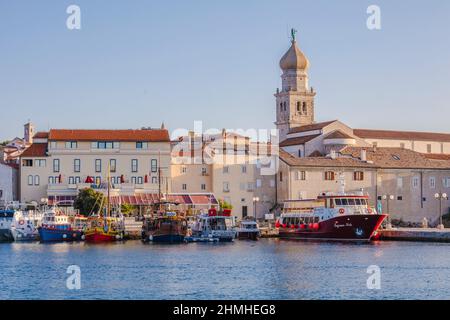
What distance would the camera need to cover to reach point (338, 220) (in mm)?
75500

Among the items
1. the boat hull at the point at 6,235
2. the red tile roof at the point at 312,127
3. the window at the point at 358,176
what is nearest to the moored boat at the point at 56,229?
the boat hull at the point at 6,235

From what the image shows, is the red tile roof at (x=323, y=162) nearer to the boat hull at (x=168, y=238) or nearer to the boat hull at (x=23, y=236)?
the boat hull at (x=168, y=238)

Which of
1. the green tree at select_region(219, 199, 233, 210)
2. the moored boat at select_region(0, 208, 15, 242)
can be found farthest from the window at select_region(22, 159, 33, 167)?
the green tree at select_region(219, 199, 233, 210)

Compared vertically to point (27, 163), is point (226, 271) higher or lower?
lower

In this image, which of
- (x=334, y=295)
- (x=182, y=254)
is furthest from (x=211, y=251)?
(x=334, y=295)

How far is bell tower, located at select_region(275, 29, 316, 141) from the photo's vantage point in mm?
127812

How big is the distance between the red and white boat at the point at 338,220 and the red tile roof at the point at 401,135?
35089 millimetres

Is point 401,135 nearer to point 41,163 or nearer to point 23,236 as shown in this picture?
point 41,163

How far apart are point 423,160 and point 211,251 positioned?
42.5m

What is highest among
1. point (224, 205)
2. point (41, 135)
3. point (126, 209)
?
point (41, 135)

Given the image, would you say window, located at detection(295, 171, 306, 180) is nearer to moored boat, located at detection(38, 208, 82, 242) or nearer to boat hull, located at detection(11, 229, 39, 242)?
moored boat, located at detection(38, 208, 82, 242)

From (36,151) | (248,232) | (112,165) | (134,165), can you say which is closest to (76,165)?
(112,165)

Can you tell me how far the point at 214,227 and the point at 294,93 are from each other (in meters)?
52.0
